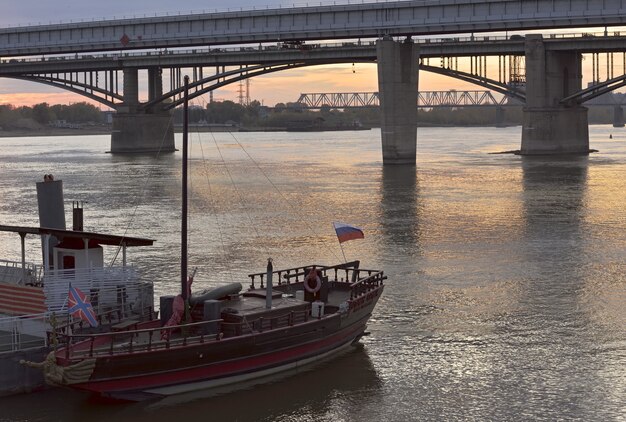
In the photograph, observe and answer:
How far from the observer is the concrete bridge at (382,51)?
9431 centimetres

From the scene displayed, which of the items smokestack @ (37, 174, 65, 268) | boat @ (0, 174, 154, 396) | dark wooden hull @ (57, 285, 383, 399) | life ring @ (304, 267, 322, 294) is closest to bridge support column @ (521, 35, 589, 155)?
life ring @ (304, 267, 322, 294)

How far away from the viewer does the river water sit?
70.4ft

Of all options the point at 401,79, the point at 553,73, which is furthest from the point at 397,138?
the point at 553,73

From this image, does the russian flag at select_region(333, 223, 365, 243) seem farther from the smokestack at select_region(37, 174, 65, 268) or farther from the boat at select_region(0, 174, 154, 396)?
the smokestack at select_region(37, 174, 65, 268)

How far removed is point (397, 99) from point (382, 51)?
4645 mm

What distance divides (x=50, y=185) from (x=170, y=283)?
7477 mm

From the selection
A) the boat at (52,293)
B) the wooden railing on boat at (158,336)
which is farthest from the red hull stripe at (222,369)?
the boat at (52,293)

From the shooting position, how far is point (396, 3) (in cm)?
9750

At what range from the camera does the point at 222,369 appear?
2217 centimetres

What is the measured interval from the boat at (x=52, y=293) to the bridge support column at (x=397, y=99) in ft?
228

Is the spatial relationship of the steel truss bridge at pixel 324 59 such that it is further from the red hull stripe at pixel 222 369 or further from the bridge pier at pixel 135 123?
the red hull stripe at pixel 222 369

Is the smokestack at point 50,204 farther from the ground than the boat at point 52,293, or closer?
farther from the ground

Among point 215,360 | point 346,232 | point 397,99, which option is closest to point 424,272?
point 346,232

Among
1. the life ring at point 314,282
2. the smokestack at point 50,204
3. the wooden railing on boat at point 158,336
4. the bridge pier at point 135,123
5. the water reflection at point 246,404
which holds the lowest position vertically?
the water reflection at point 246,404
